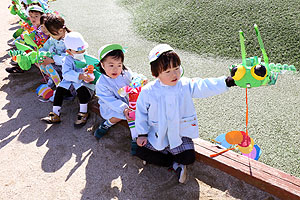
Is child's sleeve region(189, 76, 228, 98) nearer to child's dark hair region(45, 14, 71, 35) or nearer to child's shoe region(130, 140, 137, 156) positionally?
child's shoe region(130, 140, 137, 156)

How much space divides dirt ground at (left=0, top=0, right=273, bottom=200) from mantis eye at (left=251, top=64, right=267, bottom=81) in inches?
34.1

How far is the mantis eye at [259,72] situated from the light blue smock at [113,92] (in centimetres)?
115

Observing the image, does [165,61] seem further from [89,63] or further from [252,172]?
[89,63]

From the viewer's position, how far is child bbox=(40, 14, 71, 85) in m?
2.80

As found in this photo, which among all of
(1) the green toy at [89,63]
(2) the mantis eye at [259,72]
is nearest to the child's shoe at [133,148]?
(1) the green toy at [89,63]


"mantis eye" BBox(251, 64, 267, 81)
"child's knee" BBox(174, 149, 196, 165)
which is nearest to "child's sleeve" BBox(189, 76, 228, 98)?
"mantis eye" BBox(251, 64, 267, 81)

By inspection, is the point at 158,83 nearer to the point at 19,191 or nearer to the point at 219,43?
the point at 19,191

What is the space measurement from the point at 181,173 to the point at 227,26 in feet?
8.28

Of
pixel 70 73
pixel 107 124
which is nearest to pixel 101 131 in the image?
pixel 107 124

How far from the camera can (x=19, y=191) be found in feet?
7.07

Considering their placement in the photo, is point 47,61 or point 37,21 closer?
point 47,61

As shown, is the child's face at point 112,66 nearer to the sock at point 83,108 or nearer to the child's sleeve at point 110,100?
the child's sleeve at point 110,100

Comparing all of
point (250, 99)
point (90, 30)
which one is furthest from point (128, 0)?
point (250, 99)

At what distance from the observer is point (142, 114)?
1978 mm
